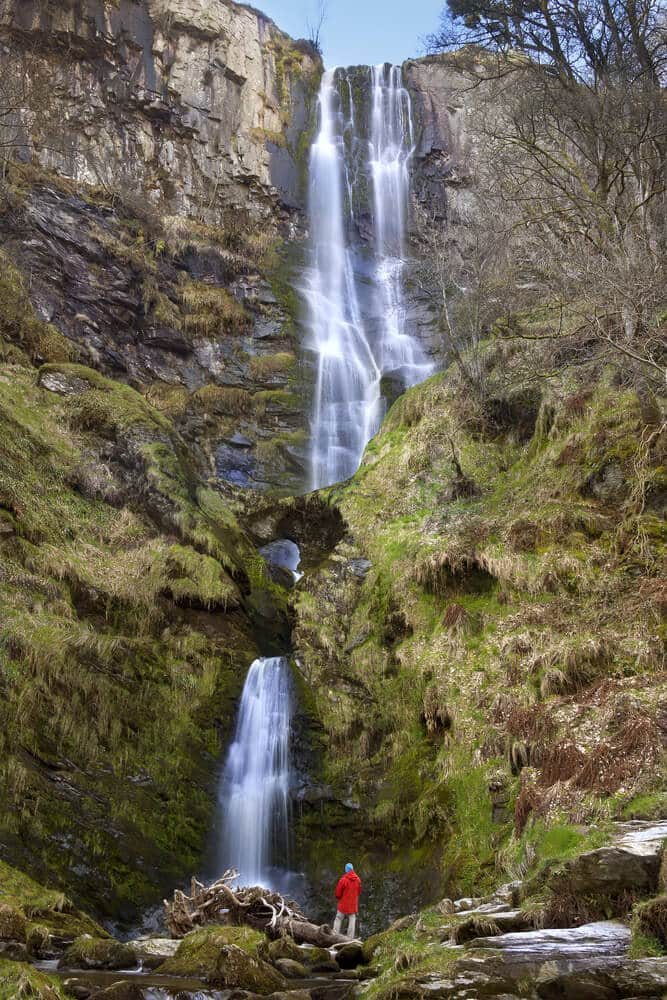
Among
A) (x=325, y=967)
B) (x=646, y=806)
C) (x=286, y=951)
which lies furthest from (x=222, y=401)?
(x=646, y=806)

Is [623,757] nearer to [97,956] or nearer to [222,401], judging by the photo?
[97,956]

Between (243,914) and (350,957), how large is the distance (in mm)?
1599

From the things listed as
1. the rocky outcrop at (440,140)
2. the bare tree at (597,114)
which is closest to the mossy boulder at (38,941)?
the bare tree at (597,114)

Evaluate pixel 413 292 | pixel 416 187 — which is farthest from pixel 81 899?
pixel 416 187

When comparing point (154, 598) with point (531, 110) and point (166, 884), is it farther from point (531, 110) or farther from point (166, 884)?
point (531, 110)

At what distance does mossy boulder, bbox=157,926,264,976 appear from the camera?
578 cm

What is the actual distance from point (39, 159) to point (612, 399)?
2194 cm

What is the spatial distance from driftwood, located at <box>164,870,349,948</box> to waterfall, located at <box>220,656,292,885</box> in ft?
6.90

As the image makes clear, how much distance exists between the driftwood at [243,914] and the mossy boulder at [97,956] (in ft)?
5.65

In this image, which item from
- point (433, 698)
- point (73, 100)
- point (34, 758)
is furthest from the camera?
point (73, 100)

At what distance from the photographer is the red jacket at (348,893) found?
28.5 ft

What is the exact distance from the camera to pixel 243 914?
7906 millimetres

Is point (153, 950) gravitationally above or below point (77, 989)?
below

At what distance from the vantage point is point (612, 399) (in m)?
13.2
